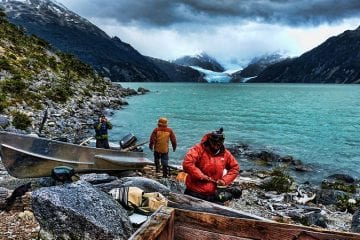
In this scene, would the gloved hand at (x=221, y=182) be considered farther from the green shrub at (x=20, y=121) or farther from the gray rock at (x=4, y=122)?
the green shrub at (x=20, y=121)

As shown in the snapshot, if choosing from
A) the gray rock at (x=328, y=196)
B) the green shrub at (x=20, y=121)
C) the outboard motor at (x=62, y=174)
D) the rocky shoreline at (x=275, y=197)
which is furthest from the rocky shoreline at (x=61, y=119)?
the gray rock at (x=328, y=196)

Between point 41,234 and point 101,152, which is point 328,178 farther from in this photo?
point 41,234

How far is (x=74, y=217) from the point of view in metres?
7.99

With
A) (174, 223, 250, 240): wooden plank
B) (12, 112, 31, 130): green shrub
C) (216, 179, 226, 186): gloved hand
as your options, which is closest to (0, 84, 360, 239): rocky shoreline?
(12, 112, 31, 130): green shrub

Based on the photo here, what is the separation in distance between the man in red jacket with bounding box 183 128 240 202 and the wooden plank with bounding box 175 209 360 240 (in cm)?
353

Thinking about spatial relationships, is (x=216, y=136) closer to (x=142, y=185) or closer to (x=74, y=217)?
(x=74, y=217)

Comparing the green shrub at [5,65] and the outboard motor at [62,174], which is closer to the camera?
the outboard motor at [62,174]

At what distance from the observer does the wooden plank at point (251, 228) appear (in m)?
4.46

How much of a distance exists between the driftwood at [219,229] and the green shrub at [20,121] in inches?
856

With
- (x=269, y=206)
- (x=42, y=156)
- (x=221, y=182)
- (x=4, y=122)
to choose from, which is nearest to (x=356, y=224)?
Result: (x=269, y=206)

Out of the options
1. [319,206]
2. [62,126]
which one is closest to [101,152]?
[319,206]

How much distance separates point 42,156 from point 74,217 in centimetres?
672

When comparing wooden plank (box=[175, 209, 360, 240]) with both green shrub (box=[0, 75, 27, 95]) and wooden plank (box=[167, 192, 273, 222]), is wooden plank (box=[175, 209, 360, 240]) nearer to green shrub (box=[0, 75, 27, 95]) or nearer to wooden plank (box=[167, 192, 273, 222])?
wooden plank (box=[167, 192, 273, 222])

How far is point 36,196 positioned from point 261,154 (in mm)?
20913
